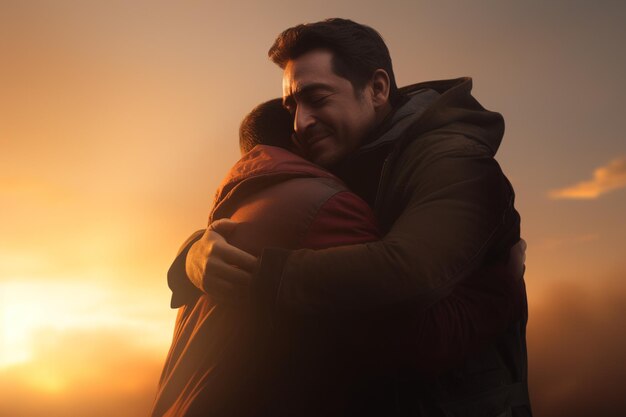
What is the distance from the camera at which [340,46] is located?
1535 millimetres

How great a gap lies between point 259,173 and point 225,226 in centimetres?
13

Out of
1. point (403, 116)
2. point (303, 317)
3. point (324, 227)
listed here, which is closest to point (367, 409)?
point (303, 317)

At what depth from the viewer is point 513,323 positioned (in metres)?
1.43

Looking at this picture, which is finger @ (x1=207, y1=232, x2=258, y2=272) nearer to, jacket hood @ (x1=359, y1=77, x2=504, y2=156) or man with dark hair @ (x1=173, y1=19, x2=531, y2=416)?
man with dark hair @ (x1=173, y1=19, x2=531, y2=416)

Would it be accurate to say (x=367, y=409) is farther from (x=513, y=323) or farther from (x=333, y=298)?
(x=513, y=323)

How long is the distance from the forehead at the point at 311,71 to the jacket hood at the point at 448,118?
0.61 ft

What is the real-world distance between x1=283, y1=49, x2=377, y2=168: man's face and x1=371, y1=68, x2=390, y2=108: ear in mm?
64

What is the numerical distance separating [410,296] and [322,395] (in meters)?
0.27

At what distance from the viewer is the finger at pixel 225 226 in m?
1.22

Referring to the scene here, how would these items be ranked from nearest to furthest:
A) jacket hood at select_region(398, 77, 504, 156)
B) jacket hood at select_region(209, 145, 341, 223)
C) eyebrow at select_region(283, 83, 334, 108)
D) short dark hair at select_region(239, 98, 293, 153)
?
jacket hood at select_region(209, 145, 341, 223)
jacket hood at select_region(398, 77, 504, 156)
eyebrow at select_region(283, 83, 334, 108)
short dark hair at select_region(239, 98, 293, 153)

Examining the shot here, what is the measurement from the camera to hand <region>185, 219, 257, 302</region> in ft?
3.74

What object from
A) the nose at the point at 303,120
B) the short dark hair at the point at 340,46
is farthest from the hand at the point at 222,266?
the short dark hair at the point at 340,46

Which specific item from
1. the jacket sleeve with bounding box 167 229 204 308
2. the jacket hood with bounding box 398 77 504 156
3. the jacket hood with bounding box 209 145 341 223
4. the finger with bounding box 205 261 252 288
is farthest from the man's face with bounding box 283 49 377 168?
the finger with bounding box 205 261 252 288

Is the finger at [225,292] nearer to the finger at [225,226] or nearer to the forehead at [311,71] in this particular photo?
the finger at [225,226]
